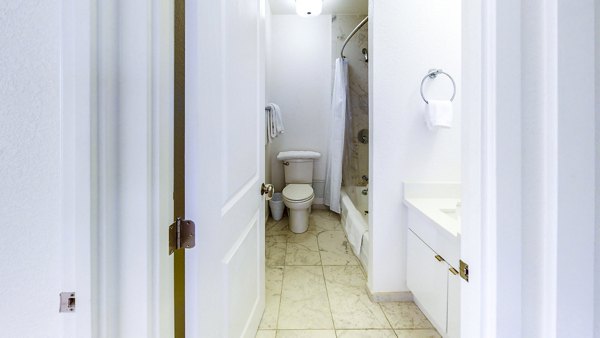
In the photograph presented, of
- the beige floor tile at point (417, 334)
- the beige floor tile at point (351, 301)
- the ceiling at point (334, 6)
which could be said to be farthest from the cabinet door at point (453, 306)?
the ceiling at point (334, 6)

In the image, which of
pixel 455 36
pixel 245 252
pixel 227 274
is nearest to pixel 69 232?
pixel 227 274

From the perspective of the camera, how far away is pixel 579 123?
50cm

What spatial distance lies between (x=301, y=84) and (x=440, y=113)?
8.01ft

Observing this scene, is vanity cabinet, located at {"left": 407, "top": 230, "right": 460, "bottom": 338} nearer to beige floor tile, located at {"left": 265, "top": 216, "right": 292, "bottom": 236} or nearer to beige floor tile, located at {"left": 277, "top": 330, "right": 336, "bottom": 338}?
beige floor tile, located at {"left": 277, "top": 330, "right": 336, "bottom": 338}

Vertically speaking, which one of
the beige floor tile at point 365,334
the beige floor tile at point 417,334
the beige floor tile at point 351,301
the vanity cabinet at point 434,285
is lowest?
the beige floor tile at point 417,334

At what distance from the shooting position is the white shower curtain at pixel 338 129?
10.5 feet

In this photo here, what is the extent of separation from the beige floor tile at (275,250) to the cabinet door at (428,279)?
1072mm

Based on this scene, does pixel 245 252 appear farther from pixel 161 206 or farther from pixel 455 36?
pixel 455 36

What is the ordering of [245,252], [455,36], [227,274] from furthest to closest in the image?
1. [455,36]
2. [245,252]
3. [227,274]

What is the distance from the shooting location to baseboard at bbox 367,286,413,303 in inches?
68.1

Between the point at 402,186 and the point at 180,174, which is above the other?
the point at 180,174

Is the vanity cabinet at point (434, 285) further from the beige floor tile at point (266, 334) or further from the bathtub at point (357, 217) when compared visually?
the beige floor tile at point (266, 334)

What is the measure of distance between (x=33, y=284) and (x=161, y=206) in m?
0.24

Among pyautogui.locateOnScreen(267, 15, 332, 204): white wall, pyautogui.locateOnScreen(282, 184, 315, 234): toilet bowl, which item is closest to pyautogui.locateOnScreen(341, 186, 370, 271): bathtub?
pyautogui.locateOnScreen(282, 184, 315, 234): toilet bowl
